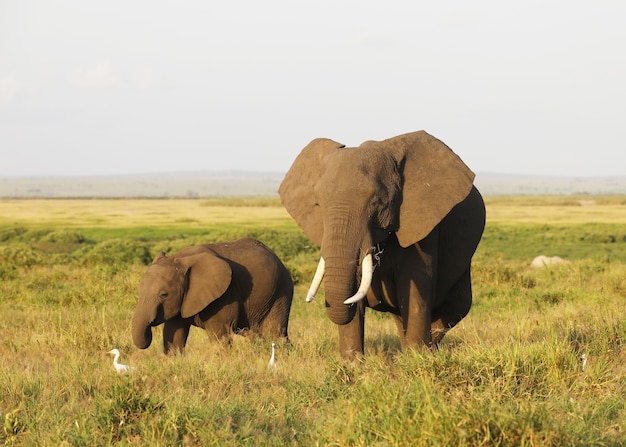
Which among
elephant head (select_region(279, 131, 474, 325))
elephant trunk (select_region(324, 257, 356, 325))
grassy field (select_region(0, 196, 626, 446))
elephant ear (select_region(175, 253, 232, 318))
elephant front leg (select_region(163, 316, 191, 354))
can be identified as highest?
elephant head (select_region(279, 131, 474, 325))

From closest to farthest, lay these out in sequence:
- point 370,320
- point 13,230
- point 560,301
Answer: point 370,320
point 560,301
point 13,230

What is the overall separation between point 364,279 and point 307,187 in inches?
43.2

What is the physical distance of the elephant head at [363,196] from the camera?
584 cm

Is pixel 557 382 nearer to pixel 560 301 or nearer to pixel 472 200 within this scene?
pixel 472 200

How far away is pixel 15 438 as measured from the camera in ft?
16.0

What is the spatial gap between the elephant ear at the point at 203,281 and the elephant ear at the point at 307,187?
2228mm

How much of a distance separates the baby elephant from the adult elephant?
2.34 meters

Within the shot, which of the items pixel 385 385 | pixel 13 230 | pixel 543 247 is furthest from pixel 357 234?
pixel 13 230

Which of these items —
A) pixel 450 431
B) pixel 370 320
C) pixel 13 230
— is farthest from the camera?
pixel 13 230

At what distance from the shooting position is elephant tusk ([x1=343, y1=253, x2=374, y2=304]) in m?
5.74

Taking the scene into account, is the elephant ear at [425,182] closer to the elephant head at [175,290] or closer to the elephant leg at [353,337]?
the elephant leg at [353,337]

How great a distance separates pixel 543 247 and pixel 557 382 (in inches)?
1049

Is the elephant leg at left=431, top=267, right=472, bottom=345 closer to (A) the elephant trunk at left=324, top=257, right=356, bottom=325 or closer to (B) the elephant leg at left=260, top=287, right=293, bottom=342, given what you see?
(B) the elephant leg at left=260, top=287, right=293, bottom=342

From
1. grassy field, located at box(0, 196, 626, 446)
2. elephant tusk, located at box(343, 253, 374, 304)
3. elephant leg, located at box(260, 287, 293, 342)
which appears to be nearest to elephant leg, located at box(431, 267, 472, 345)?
grassy field, located at box(0, 196, 626, 446)
